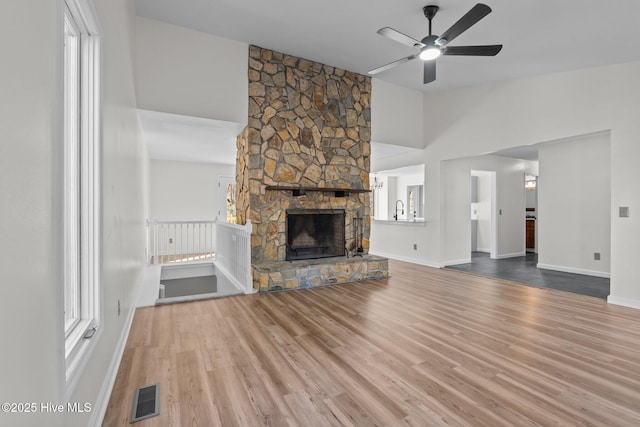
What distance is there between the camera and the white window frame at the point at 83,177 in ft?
5.32

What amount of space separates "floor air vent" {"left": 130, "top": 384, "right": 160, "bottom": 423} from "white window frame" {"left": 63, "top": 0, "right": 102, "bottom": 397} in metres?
0.50

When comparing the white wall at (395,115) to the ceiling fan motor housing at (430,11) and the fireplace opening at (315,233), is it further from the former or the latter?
the ceiling fan motor housing at (430,11)

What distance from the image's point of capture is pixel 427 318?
10.6ft

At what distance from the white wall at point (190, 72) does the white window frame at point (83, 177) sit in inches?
95.2

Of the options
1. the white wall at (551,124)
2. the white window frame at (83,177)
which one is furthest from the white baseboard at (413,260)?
the white window frame at (83,177)

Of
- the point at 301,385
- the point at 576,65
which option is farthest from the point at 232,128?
the point at 576,65

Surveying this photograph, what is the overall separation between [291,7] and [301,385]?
365cm

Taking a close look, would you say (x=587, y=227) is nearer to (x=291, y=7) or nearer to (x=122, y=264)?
(x=291, y=7)

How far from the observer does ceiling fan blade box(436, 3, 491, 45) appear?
2502 mm

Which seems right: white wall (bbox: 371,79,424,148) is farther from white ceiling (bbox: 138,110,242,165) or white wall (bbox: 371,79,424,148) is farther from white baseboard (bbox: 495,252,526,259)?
white baseboard (bbox: 495,252,526,259)

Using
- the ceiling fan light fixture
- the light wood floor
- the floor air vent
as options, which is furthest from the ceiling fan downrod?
the floor air vent

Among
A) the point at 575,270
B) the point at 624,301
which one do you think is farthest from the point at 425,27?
the point at 575,270

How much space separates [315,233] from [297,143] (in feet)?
4.88

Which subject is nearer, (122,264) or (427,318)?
(122,264)
